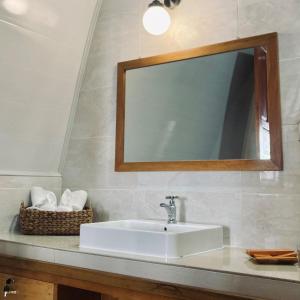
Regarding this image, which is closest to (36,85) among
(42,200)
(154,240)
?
(42,200)

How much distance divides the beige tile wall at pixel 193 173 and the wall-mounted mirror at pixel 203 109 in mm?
51

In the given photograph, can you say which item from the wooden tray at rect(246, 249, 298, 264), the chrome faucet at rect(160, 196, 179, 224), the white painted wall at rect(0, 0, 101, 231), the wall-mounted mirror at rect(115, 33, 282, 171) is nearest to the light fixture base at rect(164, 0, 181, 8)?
the wall-mounted mirror at rect(115, 33, 282, 171)

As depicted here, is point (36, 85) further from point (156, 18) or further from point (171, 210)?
point (171, 210)

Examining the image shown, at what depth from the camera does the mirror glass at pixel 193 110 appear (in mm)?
1804

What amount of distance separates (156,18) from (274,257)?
127cm

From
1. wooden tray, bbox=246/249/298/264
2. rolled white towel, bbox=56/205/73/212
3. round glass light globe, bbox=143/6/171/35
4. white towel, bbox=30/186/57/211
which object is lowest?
wooden tray, bbox=246/249/298/264

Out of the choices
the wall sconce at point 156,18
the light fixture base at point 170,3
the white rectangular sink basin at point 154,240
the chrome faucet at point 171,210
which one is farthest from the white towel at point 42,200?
the light fixture base at point 170,3

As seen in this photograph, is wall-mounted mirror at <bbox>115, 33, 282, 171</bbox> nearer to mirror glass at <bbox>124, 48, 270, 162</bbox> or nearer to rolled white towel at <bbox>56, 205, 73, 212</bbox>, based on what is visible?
mirror glass at <bbox>124, 48, 270, 162</bbox>

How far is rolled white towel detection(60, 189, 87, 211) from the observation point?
2127 millimetres

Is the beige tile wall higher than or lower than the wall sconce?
lower

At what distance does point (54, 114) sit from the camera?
90.5 inches

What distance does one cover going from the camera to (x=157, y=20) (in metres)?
1.95

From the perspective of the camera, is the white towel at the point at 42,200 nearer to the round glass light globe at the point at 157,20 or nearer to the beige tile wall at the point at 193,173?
the beige tile wall at the point at 193,173

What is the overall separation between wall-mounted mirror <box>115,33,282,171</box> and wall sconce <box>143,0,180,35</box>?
0.50 ft
